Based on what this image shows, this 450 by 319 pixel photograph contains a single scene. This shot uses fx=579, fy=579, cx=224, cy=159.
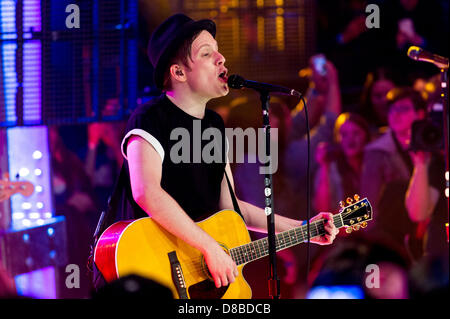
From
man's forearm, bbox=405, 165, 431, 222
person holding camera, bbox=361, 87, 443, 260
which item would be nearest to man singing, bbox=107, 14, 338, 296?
person holding camera, bbox=361, 87, 443, 260

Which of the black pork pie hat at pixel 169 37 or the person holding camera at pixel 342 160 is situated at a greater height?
the black pork pie hat at pixel 169 37

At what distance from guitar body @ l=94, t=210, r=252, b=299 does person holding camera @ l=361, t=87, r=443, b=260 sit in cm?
192

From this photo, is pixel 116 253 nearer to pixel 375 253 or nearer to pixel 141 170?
pixel 141 170

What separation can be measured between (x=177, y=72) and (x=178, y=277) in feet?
3.88

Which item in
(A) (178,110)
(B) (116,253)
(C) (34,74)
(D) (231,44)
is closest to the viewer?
(B) (116,253)

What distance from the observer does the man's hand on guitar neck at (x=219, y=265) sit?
9.76 feet

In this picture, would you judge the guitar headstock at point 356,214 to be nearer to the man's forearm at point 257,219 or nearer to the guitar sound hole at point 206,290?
the man's forearm at point 257,219

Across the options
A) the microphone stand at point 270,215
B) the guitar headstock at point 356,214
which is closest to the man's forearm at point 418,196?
the guitar headstock at point 356,214

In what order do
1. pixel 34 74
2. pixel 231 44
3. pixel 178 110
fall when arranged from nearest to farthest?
pixel 178 110
pixel 34 74
pixel 231 44

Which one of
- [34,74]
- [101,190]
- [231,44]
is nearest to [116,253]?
[101,190]

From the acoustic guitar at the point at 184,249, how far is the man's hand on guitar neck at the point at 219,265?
4.3 inches

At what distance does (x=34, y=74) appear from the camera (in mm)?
4203

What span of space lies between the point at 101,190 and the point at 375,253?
2.15 m

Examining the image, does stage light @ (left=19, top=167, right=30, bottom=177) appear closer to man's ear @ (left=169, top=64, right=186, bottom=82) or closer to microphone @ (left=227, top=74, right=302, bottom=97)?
man's ear @ (left=169, top=64, right=186, bottom=82)
